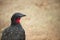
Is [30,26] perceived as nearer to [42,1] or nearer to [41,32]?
[41,32]

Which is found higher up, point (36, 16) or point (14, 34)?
point (36, 16)

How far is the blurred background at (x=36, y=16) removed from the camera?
3.03m

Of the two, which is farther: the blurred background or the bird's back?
the blurred background

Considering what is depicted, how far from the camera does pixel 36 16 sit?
3080 millimetres

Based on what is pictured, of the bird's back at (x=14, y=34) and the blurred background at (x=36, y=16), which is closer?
the bird's back at (x=14, y=34)

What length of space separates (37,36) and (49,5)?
0.45 metres

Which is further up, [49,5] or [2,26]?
[49,5]

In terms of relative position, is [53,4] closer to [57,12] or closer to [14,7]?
[57,12]

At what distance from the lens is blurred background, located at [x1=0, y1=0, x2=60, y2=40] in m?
3.03

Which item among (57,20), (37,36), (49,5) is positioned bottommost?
(37,36)

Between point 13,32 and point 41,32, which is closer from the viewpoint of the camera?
point 13,32

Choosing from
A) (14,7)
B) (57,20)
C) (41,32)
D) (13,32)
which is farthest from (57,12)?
(13,32)

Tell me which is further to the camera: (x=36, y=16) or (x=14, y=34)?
(x=36, y=16)

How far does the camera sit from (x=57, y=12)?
10.1 feet
